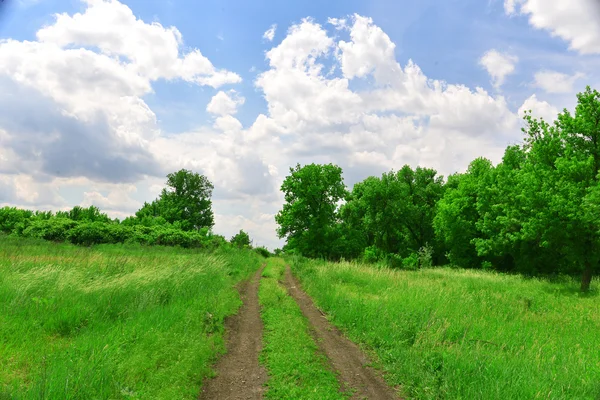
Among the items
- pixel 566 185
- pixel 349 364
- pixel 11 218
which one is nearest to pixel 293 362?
pixel 349 364

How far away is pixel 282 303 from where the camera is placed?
14172 mm

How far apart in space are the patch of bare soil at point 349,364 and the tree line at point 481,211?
1584 cm

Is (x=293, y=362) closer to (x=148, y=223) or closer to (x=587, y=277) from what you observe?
(x=587, y=277)

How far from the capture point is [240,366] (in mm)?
7574

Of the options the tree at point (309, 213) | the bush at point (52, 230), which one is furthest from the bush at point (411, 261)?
the bush at point (52, 230)

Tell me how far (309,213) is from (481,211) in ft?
74.1

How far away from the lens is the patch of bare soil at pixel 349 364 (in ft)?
21.7

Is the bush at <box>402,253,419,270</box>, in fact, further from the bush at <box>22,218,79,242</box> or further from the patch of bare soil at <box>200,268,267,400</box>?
the bush at <box>22,218,79,242</box>

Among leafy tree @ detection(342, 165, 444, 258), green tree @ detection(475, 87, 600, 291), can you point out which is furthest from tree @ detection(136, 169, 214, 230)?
green tree @ detection(475, 87, 600, 291)

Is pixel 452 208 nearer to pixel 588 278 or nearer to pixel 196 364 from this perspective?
pixel 588 278

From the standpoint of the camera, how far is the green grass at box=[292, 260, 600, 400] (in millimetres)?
6590

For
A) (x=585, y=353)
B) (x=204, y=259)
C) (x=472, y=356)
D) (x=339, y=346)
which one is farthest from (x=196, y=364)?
(x=204, y=259)

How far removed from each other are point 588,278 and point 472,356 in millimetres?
20617

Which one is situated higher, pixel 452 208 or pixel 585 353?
pixel 452 208
